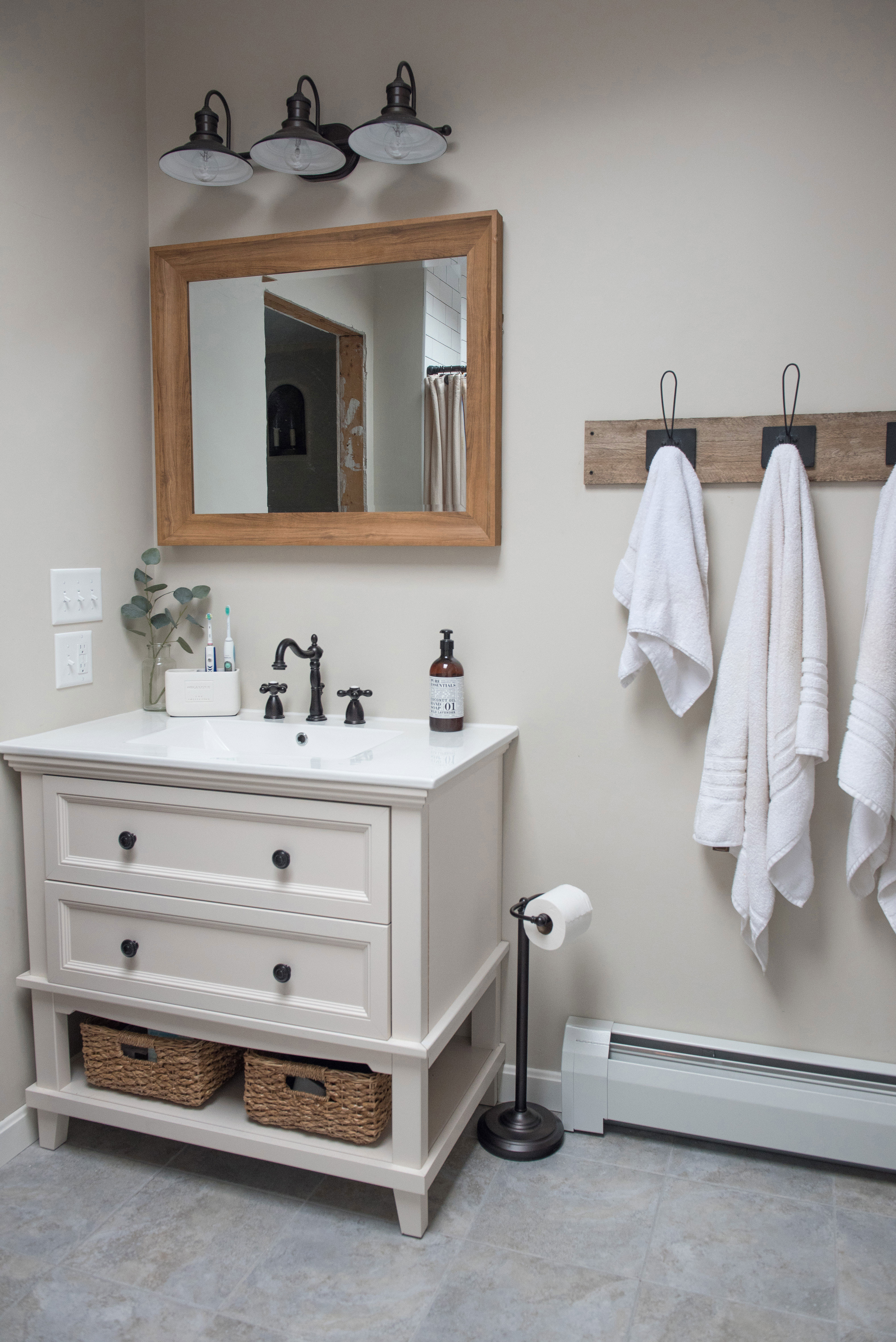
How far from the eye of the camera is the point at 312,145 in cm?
194

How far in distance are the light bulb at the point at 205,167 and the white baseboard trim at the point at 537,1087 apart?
2.06m

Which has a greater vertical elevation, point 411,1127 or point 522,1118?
point 411,1127

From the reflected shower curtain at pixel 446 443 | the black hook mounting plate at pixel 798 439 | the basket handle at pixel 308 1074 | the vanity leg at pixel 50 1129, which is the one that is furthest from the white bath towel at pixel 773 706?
the vanity leg at pixel 50 1129

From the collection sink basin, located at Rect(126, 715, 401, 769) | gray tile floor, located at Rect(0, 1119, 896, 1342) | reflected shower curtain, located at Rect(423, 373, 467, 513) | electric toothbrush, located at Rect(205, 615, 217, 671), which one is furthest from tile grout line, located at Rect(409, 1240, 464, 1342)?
reflected shower curtain, located at Rect(423, 373, 467, 513)

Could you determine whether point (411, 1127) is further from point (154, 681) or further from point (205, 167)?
point (205, 167)

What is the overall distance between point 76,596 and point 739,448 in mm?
1430

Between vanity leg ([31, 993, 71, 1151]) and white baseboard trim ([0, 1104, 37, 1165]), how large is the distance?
0.04m

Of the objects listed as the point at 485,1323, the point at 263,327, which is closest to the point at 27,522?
the point at 263,327

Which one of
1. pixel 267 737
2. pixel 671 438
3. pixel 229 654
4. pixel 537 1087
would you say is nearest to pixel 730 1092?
pixel 537 1087

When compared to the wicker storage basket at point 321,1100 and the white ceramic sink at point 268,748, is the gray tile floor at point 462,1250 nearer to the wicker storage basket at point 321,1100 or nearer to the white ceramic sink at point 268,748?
the wicker storage basket at point 321,1100

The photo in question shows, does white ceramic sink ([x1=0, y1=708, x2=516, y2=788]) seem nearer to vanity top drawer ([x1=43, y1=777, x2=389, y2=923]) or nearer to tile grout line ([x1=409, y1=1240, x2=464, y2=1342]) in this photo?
vanity top drawer ([x1=43, y1=777, x2=389, y2=923])

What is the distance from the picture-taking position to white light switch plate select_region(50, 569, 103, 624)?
199 cm

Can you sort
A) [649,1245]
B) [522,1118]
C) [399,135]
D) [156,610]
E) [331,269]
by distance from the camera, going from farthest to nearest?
[156,610], [331,269], [522,1118], [399,135], [649,1245]

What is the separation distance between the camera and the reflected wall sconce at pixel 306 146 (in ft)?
6.22
